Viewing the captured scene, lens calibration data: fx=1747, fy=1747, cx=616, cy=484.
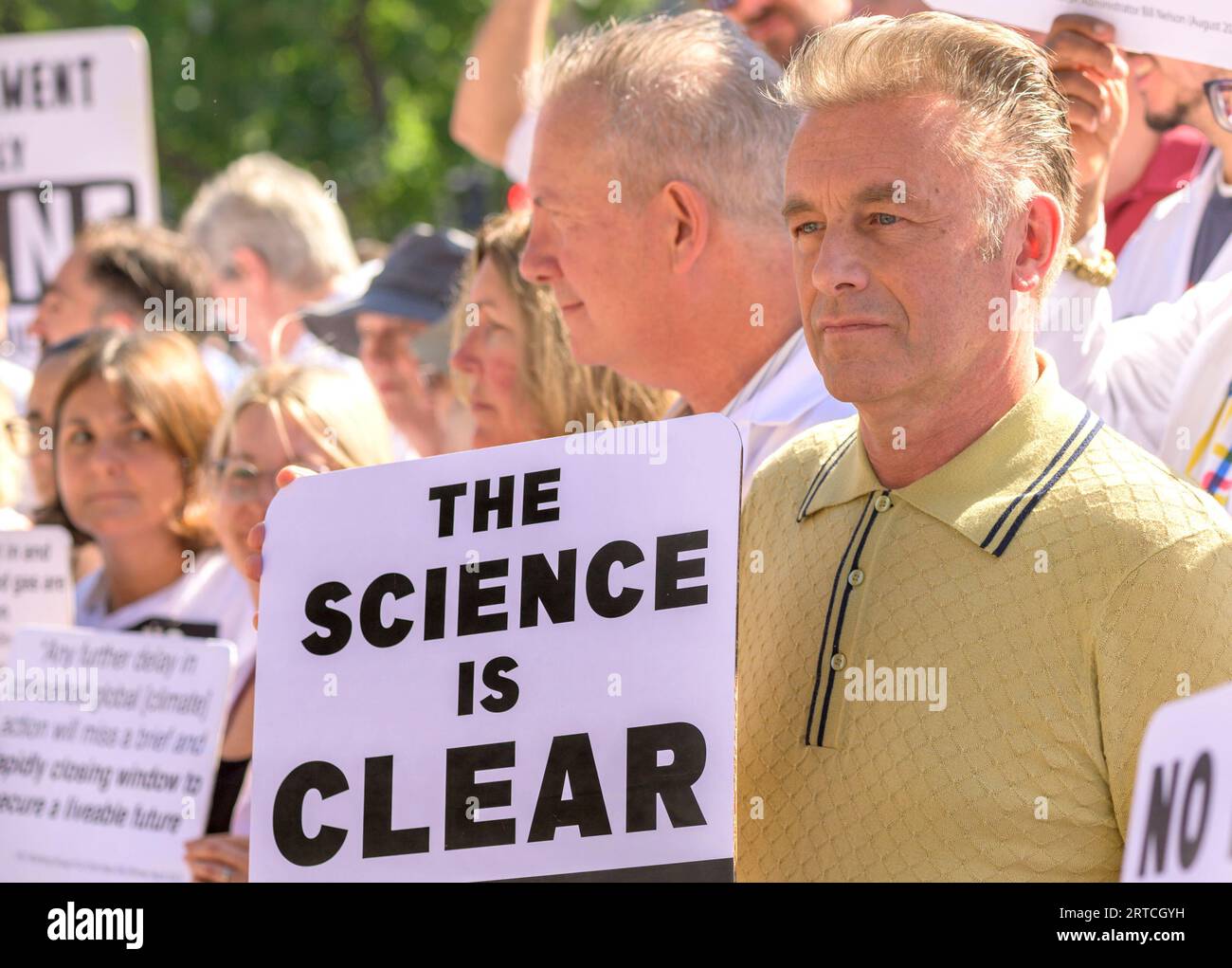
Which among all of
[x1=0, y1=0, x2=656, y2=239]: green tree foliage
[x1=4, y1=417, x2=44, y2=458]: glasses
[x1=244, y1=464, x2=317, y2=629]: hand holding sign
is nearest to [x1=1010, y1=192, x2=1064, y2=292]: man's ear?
[x1=244, y1=464, x2=317, y2=629]: hand holding sign

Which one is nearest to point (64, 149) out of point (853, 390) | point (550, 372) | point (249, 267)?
point (249, 267)

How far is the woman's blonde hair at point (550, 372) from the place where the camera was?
11.2 ft

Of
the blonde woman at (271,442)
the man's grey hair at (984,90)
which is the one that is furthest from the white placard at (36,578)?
the man's grey hair at (984,90)

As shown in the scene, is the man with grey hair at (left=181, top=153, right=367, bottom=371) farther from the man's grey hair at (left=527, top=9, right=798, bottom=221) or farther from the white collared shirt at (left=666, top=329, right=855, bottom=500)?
the white collared shirt at (left=666, top=329, right=855, bottom=500)

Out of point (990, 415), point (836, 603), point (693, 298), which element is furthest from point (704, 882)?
point (693, 298)

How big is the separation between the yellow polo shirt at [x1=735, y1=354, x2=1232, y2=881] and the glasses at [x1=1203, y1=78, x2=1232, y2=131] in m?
0.94

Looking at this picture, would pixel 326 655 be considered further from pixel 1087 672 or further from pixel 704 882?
pixel 1087 672

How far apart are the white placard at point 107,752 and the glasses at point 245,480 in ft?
1.10

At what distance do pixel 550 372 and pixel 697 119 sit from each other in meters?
0.67

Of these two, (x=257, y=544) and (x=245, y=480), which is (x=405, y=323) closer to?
(x=245, y=480)

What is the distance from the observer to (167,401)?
4.47 m

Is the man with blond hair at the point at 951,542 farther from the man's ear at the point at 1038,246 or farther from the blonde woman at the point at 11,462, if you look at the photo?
the blonde woman at the point at 11,462

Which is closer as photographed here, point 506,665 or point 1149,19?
point 506,665

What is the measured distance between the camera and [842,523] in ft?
7.50
